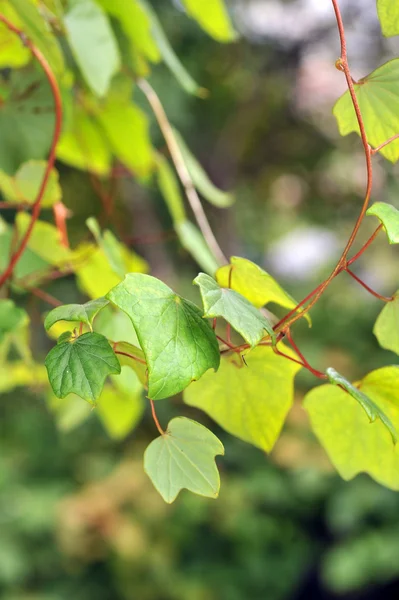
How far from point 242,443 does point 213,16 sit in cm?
198

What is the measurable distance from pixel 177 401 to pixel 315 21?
1960 millimetres

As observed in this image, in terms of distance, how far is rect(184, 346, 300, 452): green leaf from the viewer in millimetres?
265

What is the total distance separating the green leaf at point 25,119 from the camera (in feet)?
1.37

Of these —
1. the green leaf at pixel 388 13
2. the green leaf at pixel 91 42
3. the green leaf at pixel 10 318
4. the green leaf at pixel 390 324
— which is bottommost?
the green leaf at pixel 10 318

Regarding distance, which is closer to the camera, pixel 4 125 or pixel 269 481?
pixel 4 125

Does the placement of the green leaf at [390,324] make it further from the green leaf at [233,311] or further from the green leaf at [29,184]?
the green leaf at [29,184]

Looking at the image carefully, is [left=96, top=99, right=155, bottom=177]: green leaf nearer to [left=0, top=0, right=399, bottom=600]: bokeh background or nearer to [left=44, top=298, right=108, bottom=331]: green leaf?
[left=44, top=298, right=108, bottom=331]: green leaf

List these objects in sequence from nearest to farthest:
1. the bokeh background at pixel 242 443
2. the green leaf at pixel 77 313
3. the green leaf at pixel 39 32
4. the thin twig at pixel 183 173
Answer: the green leaf at pixel 77 313
the green leaf at pixel 39 32
the thin twig at pixel 183 173
the bokeh background at pixel 242 443

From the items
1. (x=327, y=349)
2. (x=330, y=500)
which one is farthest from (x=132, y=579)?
(x=327, y=349)

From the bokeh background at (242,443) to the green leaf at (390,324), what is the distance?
28.8 inches

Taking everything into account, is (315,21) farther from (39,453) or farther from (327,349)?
(39,453)

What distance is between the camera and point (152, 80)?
2.45 meters

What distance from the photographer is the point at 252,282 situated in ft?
0.83

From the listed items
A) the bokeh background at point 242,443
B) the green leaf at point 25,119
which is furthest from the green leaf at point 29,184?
the bokeh background at point 242,443
